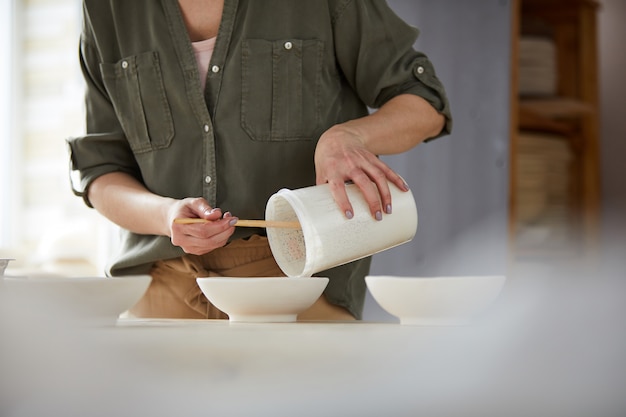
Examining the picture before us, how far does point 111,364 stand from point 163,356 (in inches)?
1.8

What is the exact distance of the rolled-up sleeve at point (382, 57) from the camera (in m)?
1.48

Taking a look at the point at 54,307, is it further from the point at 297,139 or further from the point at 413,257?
the point at 413,257

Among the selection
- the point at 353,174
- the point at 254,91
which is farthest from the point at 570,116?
the point at 353,174

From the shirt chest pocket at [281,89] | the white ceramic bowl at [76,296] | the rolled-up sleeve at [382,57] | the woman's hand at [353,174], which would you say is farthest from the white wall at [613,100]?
the white ceramic bowl at [76,296]

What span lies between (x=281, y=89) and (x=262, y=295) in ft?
1.83

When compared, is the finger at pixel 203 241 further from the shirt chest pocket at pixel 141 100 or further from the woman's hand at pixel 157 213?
the shirt chest pocket at pixel 141 100

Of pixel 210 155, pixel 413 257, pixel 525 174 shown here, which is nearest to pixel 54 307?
pixel 210 155

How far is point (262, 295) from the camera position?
1076mm

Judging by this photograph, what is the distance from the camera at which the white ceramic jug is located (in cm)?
104

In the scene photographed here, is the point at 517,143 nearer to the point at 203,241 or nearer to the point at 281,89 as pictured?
the point at 281,89

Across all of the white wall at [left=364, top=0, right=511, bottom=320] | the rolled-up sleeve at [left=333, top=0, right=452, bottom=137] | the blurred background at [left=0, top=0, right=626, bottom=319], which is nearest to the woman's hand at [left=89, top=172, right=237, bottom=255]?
the rolled-up sleeve at [left=333, top=0, right=452, bottom=137]

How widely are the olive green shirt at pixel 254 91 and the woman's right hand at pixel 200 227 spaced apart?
8.1 inches

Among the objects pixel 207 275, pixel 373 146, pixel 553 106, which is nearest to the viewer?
pixel 373 146

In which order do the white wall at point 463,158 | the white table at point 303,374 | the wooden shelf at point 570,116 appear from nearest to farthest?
the white table at point 303,374, the white wall at point 463,158, the wooden shelf at point 570,116
